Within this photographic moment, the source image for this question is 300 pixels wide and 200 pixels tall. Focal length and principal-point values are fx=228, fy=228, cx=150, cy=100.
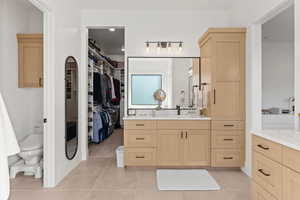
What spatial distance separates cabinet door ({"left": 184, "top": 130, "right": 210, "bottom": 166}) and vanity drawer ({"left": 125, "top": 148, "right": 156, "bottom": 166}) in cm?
53

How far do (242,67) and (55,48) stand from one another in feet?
8.90

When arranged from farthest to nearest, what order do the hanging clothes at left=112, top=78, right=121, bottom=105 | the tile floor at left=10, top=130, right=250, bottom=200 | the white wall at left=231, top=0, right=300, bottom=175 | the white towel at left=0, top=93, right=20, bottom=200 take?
the hanging clothes at left=112, top=78, right=121, bottom=105 → the white wall at left=231, top=0, right=300, bottom=175 → the tile floor at left=10, top=130, right=250, bottom=200 → the white towel at left=0, top=93, right=20, bottom=200

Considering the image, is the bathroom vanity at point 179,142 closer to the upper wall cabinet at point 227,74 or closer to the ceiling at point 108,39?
the upper wall cabinet at point 227,74

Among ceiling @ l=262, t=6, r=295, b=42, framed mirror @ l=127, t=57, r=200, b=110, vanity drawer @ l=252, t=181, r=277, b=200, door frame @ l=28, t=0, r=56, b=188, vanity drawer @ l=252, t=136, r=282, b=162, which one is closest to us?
vanity drawer @ l=252, t=136, r=282, b=162

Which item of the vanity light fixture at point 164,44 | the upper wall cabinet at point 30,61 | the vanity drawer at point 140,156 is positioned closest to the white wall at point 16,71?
the upper wall cabinet at point 30,61

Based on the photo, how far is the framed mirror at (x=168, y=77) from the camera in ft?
14.0

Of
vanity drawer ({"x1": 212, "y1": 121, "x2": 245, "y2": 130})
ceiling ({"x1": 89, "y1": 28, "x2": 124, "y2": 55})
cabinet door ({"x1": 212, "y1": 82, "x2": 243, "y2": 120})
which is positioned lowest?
vanity drawer ({"x1": 212, "y1": 121, "x2": 245, "y2": 130})

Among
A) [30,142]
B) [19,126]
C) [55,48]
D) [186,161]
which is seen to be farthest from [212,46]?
[19,126]

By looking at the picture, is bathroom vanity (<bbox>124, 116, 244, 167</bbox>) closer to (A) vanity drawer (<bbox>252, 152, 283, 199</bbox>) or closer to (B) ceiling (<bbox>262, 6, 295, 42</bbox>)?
(A) vanity drawer (<bbox>252, 152, 283, 199</bbox>)

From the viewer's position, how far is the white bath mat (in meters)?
2.90

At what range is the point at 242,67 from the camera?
11.5 ft

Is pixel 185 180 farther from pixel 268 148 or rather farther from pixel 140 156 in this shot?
pixel 268 148

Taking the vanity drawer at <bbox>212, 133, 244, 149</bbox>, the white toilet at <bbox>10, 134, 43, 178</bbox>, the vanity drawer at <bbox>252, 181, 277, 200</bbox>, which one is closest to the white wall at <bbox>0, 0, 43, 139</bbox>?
the white toilet at <bbox>10, 134, 43, 178</bbox>

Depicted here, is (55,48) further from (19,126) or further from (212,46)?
(212,46)
